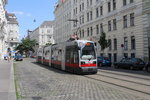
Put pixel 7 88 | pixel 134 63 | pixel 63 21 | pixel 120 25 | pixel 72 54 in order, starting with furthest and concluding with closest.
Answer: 1. pixel 63 21
2. pixel 120 25
3. pixel 134 63
4. pixel 72 54
5. pixel 7 88

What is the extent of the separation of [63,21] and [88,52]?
2423 inches

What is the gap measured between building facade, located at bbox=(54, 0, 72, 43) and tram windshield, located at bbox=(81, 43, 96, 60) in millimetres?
50335

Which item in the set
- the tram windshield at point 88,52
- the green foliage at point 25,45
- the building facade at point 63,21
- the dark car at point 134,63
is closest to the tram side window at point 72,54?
the tram windshield at point 88,52

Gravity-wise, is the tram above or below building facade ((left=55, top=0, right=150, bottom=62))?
below

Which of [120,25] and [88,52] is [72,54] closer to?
[88,52]

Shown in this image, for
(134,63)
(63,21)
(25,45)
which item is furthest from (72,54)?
(25,45)

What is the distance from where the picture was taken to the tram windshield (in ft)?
63.2

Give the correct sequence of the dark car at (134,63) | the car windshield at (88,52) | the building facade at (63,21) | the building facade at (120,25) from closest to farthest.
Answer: the car windshield at (88,52) < the dark car at (134,63) < the building facade at (120,25) < the building facade at (63,21)

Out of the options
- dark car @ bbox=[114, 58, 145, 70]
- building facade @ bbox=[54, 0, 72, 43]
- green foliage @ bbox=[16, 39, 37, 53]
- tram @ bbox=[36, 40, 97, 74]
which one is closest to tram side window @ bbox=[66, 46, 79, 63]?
tram @ bbox=[36, 40, 97, 74]

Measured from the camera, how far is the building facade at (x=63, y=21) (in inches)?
2862

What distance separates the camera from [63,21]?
80062 millimetres

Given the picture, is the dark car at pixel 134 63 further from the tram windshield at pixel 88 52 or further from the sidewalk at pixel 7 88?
the sidewalk at pixel 7 88

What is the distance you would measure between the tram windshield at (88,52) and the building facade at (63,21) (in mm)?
50335

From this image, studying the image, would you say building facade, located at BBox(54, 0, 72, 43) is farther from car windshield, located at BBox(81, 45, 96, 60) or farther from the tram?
car windshield, located at BBox(81, 45, 96, 60)
